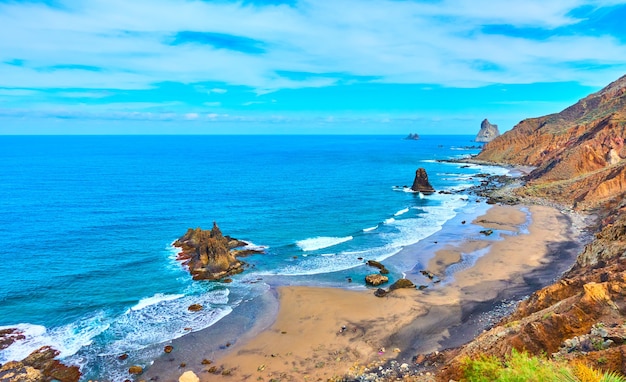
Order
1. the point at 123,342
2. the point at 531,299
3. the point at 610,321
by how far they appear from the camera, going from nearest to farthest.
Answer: the point at 610,321
the point at 531,299
the point at 123,342

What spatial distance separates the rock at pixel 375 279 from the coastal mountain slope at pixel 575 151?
4951cm

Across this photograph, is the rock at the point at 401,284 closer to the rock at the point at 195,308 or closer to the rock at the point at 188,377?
the rock at the point at 195,308

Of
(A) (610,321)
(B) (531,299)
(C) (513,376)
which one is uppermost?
(C) (513,376)

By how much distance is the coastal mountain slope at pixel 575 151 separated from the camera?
73.9 m

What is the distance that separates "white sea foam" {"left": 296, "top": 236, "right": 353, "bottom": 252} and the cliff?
2910 cm

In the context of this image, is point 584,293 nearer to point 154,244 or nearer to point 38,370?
point 38,370

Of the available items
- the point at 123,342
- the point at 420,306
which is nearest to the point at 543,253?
the point at 420,306

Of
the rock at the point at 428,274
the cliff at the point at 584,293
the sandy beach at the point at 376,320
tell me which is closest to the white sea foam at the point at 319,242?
the sandy beach at the point at 376,320

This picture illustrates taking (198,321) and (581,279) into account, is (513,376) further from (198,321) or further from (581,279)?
(198,321)

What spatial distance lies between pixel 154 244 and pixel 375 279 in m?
32.3

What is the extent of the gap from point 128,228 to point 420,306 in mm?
47359

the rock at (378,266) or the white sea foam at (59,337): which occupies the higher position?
the rock at (378,266)

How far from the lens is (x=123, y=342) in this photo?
32.4 meters

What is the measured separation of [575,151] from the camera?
314 ft
